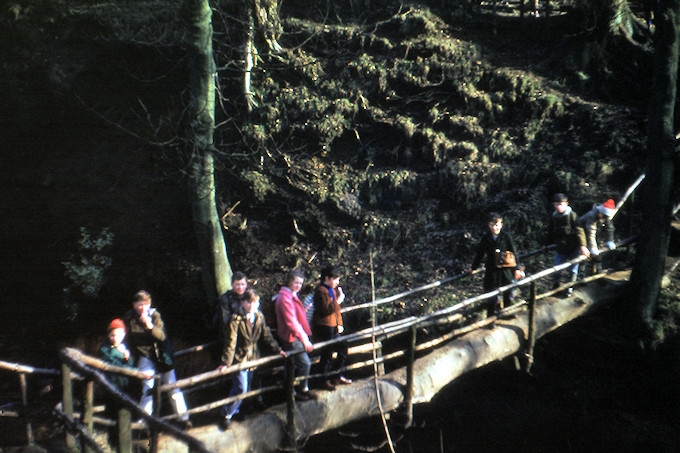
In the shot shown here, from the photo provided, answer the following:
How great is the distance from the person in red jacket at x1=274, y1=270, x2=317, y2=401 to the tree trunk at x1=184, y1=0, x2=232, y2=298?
3074mm

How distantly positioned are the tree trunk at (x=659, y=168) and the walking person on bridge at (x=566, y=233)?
0.95m

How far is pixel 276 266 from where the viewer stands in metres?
11.8

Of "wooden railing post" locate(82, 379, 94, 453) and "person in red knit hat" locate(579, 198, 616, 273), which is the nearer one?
"wooden railing post" locate(82, 379, 94, 453)

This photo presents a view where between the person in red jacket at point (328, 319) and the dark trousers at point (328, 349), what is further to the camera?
the dark trousers at point (328, 349)

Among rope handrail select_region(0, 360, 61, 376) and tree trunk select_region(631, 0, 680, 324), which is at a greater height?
tree trunk select_region(631, 0, 680, 324)

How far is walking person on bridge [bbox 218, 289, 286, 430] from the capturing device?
556 cm

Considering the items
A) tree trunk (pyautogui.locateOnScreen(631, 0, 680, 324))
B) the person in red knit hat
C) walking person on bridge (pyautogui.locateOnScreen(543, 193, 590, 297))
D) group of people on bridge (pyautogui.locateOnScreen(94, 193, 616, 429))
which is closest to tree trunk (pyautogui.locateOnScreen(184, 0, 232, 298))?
group of people on bridge (pyautogui.locateOnScreen(94, 193, 616, 429))

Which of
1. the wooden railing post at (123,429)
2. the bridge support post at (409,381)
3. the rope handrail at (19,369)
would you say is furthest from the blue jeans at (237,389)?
the bridge support post at (409,381)

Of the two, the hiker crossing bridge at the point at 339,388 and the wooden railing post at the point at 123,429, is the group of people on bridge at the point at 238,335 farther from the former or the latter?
the wooden railing post at the point at 123,429

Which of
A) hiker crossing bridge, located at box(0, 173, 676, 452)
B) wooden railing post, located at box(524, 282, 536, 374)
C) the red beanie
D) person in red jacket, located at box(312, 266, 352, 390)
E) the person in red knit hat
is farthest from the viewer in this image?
the person in red knit hat

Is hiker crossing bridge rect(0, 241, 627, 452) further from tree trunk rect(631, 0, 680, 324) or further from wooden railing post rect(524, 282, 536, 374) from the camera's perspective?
tree trunk rect(631, 0, 680, 324)

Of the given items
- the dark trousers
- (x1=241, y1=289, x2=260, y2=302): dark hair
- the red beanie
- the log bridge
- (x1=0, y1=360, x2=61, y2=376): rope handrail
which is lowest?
the log bridge

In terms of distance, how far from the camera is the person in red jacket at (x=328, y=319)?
6.05 m

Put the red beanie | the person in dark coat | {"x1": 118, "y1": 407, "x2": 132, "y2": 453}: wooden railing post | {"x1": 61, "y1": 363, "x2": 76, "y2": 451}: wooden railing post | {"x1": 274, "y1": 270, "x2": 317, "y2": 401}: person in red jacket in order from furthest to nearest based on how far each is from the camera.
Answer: the person in dark coat < {"x1": 274, "y1": 270, "x2": 317, "y2": 401}: person in red jacket < the red beanie < {"x1": 61, "y1": 363, "x2": 76, "y2": 451}: wooden railing post < {"x1": 118, "y1": 407, "x2": 132, "y2": 453}: wooden railing post
